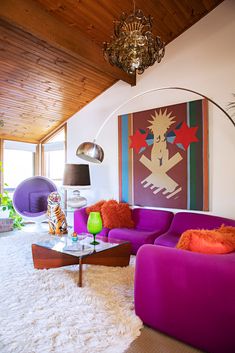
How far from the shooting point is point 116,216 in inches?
147

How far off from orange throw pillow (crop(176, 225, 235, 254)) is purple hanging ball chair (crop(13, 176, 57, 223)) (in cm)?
352

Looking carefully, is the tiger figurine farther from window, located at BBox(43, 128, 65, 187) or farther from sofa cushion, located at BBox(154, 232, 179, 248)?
sofa cushion, located at BBox(154, 232, 179, 248)

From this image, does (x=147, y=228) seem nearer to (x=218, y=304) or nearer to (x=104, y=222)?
(x=104, y=222)

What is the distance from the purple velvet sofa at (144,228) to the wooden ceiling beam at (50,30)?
222 centimetres

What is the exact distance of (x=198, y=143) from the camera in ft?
11.8

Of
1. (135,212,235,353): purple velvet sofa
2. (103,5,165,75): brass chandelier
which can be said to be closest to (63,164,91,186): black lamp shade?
(103,5,165,75): brass chandelier

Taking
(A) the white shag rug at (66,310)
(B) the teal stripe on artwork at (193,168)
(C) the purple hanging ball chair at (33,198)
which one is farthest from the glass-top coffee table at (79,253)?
(C) the purple hanging ball chair at (33,198)

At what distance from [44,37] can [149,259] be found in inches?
104

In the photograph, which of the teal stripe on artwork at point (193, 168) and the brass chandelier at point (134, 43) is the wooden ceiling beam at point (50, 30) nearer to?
the brass chandelier at point (134, 43)

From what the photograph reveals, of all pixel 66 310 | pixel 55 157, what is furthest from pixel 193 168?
pixel 55 157

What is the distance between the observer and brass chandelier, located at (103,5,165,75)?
2.20 m

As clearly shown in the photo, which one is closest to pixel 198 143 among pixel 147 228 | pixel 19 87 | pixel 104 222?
pixel 147 228

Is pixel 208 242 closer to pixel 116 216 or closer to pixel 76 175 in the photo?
pixel 116 216

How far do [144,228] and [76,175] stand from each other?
1483mm
